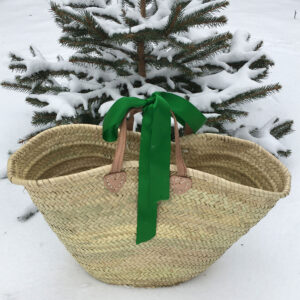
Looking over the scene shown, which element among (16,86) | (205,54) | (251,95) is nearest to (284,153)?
(251,95)

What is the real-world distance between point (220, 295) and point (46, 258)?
639 millimetres

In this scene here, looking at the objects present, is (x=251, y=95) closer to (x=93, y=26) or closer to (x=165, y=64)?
(x=165, y=64)

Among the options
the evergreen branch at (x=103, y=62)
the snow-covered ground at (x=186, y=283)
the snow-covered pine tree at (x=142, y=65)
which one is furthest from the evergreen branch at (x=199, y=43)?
the snow-covered ground at (x=186, y=283)

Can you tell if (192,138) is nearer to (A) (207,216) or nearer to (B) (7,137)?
(A) (207,216)

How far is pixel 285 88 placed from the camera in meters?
2.26

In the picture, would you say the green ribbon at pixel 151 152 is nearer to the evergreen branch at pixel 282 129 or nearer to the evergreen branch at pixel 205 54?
the evergreen branch at pixel 205 54

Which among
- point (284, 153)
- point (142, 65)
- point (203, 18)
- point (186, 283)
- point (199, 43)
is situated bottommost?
point (186, 283)

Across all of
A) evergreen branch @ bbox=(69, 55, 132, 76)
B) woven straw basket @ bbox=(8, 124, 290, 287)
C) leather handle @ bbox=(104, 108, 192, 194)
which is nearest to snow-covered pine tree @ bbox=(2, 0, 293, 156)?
evergreen branch @ bbox=(69, 55, 132, 76)

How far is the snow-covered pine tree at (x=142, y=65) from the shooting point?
1.35 meters

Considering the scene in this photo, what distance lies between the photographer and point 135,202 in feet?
3.33

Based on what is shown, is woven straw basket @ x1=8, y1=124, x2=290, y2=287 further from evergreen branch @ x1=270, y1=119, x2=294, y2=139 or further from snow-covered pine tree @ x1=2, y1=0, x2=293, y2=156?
evergreen branch @ x1=270, y1=119, x2=294, y2=139

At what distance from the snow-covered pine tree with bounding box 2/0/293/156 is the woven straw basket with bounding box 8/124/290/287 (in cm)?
19

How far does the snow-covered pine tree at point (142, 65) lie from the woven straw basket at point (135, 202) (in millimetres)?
191

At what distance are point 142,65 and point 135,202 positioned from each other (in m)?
0.74
